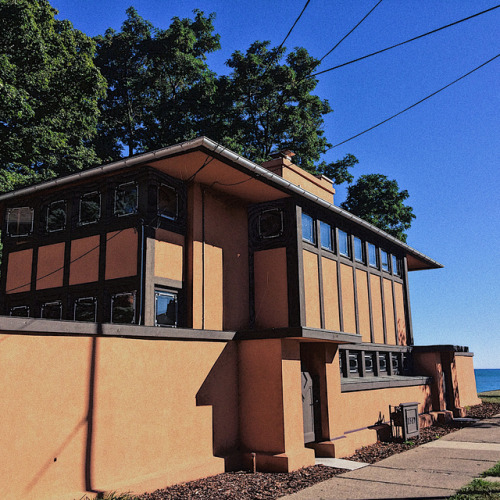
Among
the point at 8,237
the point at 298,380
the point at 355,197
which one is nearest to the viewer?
the point at 298,380

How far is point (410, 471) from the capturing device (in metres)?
10.7

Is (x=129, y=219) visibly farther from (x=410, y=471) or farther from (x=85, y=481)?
(x=410, y=471)

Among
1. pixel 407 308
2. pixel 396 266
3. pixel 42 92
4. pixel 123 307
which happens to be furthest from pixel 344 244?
pixel 42 92

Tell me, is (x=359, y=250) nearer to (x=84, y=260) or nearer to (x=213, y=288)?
(x=213, y=288)

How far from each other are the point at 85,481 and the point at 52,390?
63.8 inches

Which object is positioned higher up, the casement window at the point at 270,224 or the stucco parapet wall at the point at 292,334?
the casement window at the point at 270,224

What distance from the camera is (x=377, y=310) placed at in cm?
1942

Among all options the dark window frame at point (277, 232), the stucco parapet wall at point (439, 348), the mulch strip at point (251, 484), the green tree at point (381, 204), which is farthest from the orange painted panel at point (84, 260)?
the green tree at point (381, 204)

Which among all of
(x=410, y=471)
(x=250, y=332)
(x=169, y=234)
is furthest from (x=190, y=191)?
(x=410, y=471)

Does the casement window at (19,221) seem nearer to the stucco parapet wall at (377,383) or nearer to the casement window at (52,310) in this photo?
the casement window at (52,310)

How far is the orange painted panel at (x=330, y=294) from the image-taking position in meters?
15.5

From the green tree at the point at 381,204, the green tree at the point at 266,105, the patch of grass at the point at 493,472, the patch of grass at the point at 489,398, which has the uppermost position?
the green tree at the point at 266,105

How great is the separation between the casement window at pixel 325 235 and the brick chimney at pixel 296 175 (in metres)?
1.24

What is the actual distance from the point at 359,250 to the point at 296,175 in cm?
443
